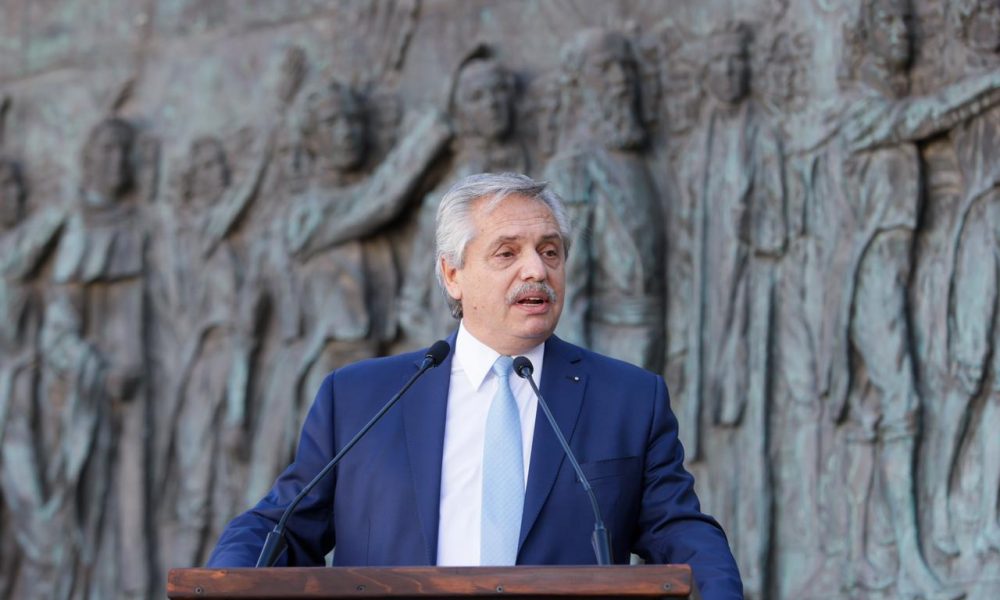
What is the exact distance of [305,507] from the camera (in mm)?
3654

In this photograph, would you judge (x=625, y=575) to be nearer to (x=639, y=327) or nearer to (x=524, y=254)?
(x=524, y=254)

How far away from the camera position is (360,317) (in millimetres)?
9297

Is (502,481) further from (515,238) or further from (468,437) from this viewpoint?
(515,238)

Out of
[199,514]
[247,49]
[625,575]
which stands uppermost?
[247,49]

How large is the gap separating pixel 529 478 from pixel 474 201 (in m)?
0.61

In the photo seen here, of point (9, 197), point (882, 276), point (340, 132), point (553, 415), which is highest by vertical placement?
point (340, 132)

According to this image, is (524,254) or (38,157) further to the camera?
(38,157)

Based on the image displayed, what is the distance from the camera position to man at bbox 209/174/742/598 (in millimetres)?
3566

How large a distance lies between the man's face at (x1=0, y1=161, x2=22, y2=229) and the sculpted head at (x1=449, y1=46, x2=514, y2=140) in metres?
3.41

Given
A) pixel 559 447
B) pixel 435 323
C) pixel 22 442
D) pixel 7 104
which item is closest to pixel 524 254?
pixel 559 447

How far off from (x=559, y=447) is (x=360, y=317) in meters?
5.73

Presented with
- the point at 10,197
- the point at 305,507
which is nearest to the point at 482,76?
the point at 10,197

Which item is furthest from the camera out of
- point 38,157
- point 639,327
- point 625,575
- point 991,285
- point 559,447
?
point 38,157

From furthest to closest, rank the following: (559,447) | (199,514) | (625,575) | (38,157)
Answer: (38,157), (199,514), (559,447), (625,575)
